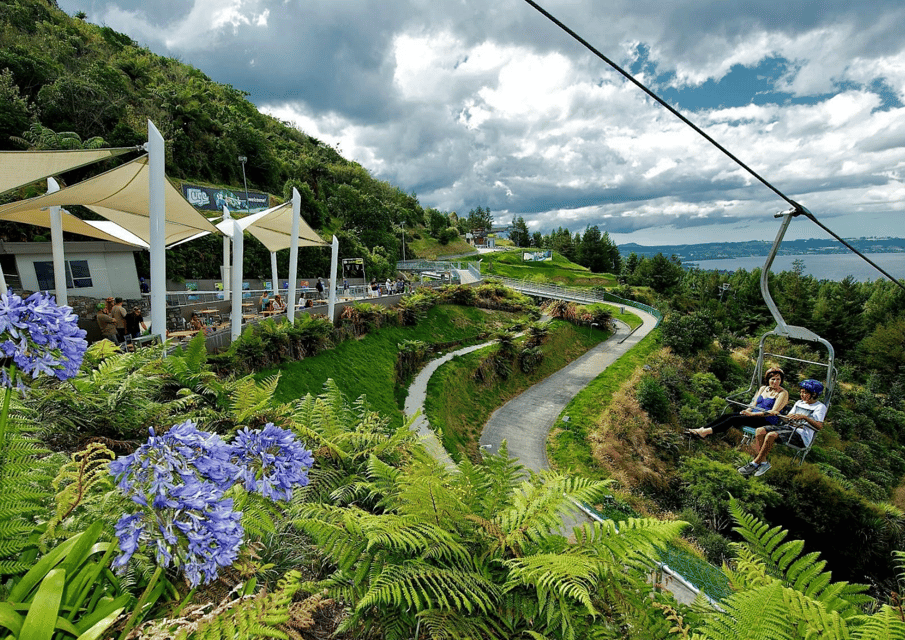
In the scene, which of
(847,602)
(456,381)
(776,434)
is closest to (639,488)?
(456,381)

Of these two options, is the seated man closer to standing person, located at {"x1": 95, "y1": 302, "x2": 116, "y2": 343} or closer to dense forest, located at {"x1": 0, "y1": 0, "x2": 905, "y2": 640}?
dense forest, located at {"x1": 0, "y1": 0, "x2": 905, "y2": 640}

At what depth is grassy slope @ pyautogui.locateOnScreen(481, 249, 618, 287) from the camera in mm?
60188

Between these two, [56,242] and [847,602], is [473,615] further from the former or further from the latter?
[56,242]

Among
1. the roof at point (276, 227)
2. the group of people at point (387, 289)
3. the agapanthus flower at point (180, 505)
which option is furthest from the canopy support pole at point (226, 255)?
the agapanthus flower at point (180, 505)

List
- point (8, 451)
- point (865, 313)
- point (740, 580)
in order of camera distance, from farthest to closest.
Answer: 1. point (865, 313)
2. point (740, 580)
3. point (8, 451)

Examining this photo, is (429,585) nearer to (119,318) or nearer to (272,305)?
(119,318)

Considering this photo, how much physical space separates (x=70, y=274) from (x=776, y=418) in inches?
961

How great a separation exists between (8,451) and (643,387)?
930 inches

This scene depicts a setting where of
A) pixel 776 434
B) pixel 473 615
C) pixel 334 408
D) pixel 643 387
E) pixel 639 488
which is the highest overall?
pixel 334 408

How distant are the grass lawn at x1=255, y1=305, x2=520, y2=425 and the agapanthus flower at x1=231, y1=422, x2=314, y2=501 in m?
6.42

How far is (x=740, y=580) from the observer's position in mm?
2141

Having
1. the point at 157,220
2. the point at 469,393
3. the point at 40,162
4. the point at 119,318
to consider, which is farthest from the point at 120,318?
the point at 469,393

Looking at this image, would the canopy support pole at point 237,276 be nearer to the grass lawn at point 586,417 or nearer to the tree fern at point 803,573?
the grass lawn at point 586,417

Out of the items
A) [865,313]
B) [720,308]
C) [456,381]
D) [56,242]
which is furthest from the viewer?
[720,308]
